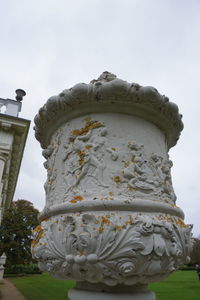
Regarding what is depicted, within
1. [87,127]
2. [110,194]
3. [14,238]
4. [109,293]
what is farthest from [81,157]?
[14,238]

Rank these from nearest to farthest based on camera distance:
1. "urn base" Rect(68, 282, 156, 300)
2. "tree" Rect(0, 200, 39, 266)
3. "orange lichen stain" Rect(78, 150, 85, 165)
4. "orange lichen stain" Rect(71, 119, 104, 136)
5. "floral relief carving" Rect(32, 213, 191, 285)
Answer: "floral relief carving" Rect(32, 213, 191, 285) → "urn base" Rect(68, 282, 156, 300) → "orange lichen stain" Rect(78, 150, 85, 165) → "orange lichen stain" Rect(71, 119, 104, 136) → "tree" Rect(0, 200, 39, 266)

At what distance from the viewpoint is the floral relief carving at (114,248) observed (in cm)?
137

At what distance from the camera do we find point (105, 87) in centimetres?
171

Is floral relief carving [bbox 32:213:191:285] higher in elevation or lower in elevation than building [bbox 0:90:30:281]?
lower

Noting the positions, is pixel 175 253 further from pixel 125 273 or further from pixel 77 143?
pixel 77 143

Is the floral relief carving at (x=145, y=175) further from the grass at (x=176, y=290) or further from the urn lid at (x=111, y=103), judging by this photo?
the grass at (x=176, y=290)

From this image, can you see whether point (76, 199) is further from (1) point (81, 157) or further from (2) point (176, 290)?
(2) point (176, 290)

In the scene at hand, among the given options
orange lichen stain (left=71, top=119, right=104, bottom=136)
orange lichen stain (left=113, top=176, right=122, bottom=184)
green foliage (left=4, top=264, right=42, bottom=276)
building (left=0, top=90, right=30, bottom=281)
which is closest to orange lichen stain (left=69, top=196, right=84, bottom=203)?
orange lichen stain (left=113, top=176, right=122, bottom=184)

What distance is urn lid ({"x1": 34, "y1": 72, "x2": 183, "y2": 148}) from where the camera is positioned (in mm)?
1725

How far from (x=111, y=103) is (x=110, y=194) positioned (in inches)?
28.5

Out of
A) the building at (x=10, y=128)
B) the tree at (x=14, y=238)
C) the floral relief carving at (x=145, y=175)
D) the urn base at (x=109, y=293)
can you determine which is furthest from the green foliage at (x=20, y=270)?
the floral relief carving at (x=145, y=175)

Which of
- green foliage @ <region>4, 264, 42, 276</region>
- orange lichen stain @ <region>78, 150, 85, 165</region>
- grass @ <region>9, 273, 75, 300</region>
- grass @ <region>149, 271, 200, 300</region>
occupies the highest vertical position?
orange lichen stain @ <region>78, 150, 85, 165</region>

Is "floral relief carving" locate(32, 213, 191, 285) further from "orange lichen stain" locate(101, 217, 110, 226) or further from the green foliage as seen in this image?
the green foliage

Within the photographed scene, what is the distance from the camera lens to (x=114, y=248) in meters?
1.37
